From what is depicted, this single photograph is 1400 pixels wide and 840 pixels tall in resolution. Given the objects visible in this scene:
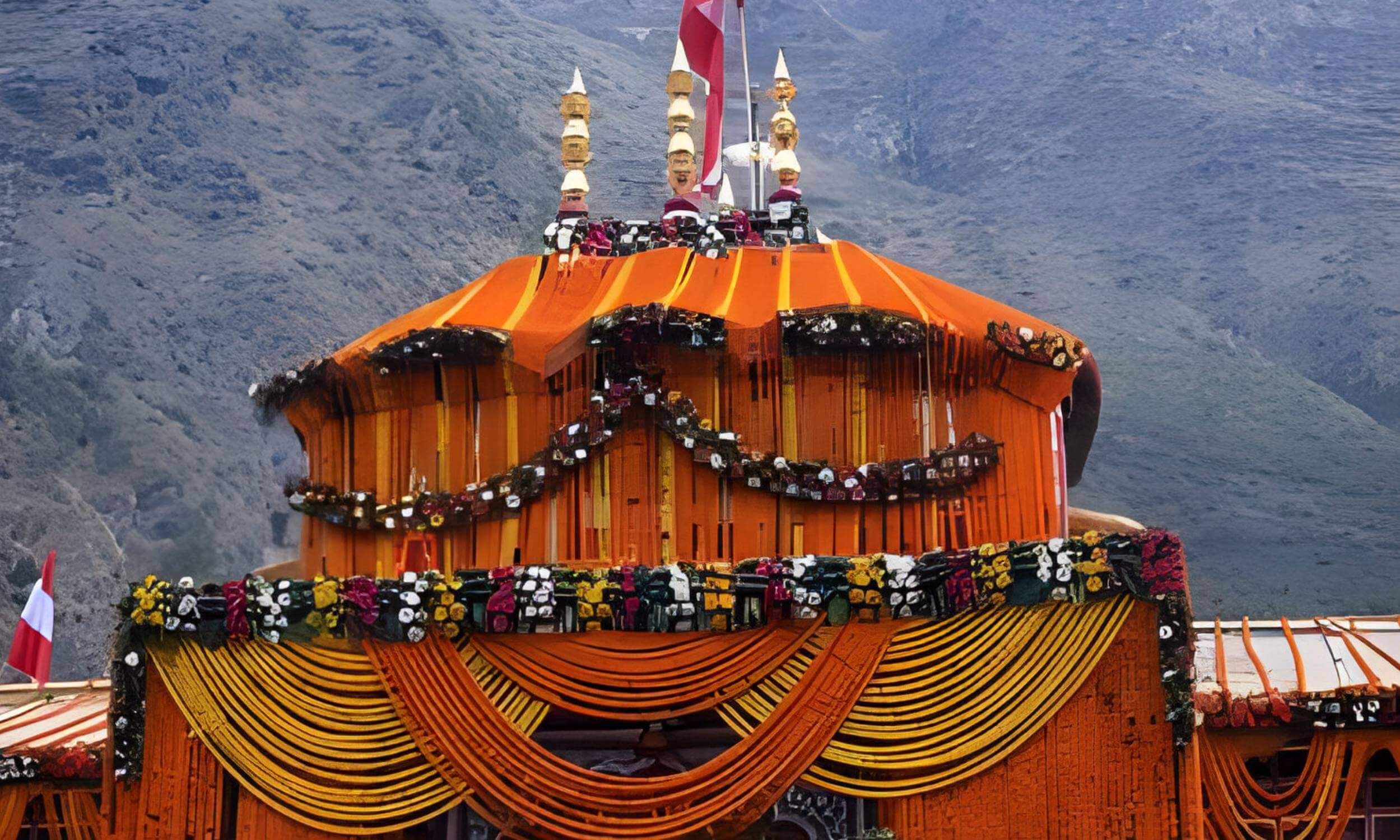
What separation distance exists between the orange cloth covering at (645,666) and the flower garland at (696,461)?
3.68 ft

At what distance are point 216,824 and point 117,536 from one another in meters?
24.6

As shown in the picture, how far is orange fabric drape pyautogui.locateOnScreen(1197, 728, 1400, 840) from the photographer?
35.0ft

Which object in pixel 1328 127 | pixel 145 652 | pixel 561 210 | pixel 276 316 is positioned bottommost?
pixel 145 652

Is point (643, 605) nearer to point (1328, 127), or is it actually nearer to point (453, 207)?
point (453, 207)

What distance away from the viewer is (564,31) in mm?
46125

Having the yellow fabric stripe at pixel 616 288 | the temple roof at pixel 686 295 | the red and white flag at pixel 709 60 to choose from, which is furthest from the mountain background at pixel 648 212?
the yellow fabric stripe at pixel 616 288

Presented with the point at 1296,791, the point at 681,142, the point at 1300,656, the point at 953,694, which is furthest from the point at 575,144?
the point at 1296,791

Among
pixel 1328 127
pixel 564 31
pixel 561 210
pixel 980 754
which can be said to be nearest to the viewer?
pixel 980 754

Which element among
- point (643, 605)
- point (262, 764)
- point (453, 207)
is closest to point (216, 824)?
point (262, 764)

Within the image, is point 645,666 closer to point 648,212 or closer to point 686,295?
point 686,295

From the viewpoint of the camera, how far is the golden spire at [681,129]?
12.3 m

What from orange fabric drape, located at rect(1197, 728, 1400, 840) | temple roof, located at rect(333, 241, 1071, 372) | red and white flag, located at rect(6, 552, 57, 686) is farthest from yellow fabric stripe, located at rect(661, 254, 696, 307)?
red and white flag, located at rect(6, 552, 57, 686)

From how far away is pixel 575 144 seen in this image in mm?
12133

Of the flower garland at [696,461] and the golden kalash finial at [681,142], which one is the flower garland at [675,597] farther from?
the golden kalash finial at [681,142]
